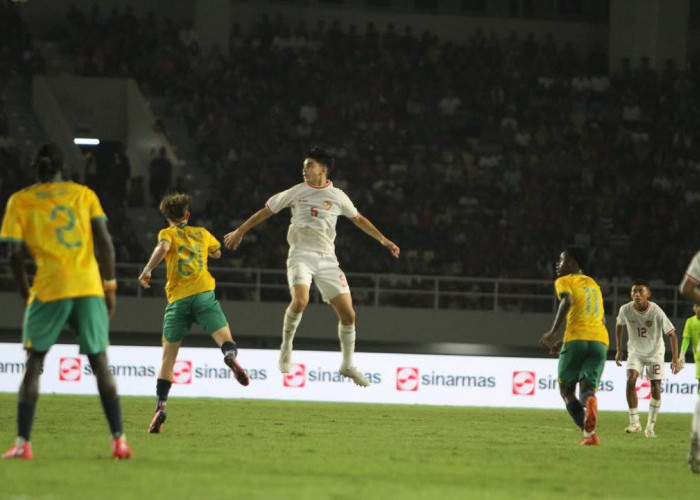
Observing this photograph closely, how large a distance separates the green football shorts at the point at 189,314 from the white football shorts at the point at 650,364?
22.1 ft

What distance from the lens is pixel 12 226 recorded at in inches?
347

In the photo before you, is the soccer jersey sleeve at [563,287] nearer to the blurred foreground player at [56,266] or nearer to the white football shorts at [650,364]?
the white football shorts at [650,364]

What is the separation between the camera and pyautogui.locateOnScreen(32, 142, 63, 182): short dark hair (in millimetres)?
8984

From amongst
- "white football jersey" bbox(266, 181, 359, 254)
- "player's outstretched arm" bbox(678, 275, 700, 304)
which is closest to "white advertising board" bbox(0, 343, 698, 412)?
"white football jersey" bbox(266, 181, 359, 254)

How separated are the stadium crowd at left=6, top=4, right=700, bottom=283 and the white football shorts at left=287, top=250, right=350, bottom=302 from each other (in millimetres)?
15216

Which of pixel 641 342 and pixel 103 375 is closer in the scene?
pixel 103 375

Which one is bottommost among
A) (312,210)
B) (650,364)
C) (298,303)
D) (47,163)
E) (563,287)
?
(650,364)

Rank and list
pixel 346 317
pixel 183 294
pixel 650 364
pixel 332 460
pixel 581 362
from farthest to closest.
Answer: pixel 650 364 → pixel 346 317 → pixel 581 362 → pixel 183 294 → pixel 332 460

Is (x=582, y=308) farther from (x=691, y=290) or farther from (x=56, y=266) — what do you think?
(x=56, y=266)

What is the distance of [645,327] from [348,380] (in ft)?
26.3

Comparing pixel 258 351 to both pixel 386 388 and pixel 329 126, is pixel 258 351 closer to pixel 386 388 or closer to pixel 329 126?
pixel 386 388

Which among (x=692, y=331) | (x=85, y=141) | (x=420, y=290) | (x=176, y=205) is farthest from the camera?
(x=85, y=141)

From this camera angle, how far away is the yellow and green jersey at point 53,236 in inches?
348

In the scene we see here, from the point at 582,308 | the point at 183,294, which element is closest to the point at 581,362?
the point at 582,308
